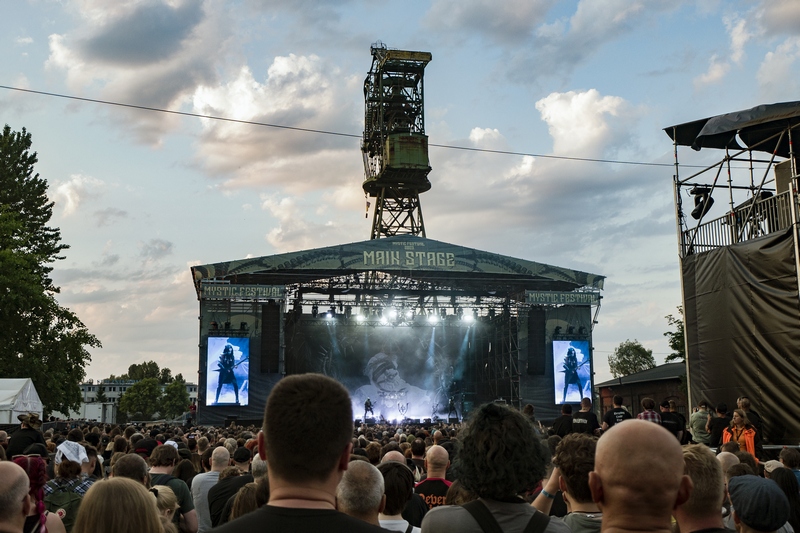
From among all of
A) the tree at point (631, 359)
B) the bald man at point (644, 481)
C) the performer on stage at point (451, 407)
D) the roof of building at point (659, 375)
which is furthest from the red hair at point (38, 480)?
the tree at point (631, 359)

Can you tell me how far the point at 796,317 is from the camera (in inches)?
504

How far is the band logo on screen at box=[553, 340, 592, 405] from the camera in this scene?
112 feet

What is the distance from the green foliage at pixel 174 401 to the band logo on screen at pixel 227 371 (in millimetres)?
92240

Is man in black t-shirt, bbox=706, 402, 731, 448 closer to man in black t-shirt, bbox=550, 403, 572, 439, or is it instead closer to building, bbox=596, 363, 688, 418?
man in black t-shirt, bbox=550, 403, 572, 439

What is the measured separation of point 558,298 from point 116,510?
103 ft

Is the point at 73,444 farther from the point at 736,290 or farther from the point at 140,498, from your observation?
the point at 736,290

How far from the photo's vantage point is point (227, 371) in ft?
103

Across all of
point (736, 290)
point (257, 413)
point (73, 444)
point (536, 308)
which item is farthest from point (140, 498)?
point (536, 308)

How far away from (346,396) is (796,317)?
41.1 feet

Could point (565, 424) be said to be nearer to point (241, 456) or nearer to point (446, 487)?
point (241, 456)

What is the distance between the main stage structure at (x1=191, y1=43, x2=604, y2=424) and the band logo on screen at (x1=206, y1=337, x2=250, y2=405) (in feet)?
0.13

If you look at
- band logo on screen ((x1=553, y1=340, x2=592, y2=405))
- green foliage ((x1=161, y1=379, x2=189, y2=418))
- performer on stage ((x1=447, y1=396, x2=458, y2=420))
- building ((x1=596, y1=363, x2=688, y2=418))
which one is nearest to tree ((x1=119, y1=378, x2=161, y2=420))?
green foliage ((x1=161, y1=379, x2=189, y2=418))

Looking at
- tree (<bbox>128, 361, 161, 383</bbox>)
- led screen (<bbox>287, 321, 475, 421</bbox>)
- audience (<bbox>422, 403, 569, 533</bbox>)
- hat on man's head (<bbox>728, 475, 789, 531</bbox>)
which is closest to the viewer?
audience (<bbox>422, 403, 569, 533</bbox>)

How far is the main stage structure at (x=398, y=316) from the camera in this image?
3161cm
